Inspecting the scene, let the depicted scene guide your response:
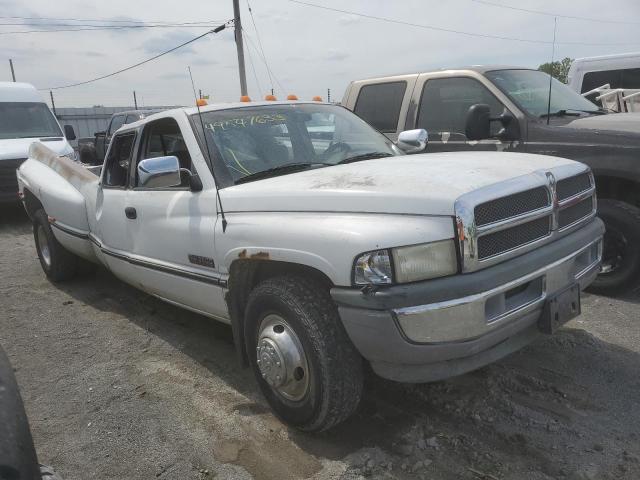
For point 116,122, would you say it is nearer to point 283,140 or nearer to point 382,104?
point 382,104

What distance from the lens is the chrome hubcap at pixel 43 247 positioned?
225 inches

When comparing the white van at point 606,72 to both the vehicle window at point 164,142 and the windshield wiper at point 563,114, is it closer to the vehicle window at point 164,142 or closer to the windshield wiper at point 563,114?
the windshield wiper at point 563,114

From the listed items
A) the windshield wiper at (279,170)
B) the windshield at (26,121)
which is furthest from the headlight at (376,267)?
the windshield at (26,121)

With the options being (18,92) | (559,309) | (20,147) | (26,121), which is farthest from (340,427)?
(18,92)

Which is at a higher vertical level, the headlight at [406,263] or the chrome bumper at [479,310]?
the headlight at [406,263]

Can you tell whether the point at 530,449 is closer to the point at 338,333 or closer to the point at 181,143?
the point at 338,333

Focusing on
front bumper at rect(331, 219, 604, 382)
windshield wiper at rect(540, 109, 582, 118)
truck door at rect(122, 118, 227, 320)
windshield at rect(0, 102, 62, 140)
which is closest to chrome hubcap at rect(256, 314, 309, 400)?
front bumper at rect(331, 219, 604, 382)

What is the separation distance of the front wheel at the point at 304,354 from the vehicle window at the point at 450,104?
10.3ft

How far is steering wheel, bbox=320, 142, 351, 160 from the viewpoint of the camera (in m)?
3.44

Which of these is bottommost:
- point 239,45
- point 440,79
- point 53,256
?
point 53,256

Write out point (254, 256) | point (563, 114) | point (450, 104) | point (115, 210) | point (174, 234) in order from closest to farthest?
1. point (254, 256)
2. point (174, 234)
3. point (115, 210)
4. point (563, 114)
5. point (450, 104)

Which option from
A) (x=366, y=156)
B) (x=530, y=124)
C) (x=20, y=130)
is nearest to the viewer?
(x=366, y=156)

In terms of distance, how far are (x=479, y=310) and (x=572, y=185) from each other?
3.89 feet

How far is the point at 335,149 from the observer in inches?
140
